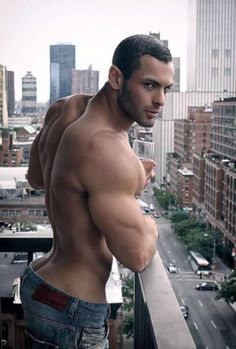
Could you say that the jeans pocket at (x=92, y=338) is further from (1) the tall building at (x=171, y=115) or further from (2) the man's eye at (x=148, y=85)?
(1) the tall building at (x=171, y=115)

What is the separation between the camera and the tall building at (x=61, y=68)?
5.00ft

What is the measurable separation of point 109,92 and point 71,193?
0.33 ft

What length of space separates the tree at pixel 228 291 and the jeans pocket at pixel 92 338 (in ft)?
12.6

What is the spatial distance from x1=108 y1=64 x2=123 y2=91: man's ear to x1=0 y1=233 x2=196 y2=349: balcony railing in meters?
0.25

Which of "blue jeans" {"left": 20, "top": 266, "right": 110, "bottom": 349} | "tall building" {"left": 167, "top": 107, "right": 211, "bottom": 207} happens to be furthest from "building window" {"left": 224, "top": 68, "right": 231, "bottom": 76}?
"blue jeans" {"left": 20, "top": 266, "right": 110, "bottom": 349}

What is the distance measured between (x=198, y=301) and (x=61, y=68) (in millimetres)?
2933

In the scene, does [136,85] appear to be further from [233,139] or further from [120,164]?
[233,139]

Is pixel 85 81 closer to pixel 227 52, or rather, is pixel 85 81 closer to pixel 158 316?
pixel 158 316

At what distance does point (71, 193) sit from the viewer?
1.57 feet

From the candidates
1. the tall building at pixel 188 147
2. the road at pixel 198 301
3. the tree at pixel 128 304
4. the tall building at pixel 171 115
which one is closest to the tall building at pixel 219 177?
the tall building at pixel 188 147

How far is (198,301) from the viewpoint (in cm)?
417

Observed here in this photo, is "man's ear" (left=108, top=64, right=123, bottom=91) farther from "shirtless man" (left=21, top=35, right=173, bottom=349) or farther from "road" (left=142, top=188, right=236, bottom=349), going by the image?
"road" (left=142, top=188, right=236, bottom=349)

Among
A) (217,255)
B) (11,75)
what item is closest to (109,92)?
(11,75)

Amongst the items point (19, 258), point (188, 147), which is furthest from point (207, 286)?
point (19, 258)
